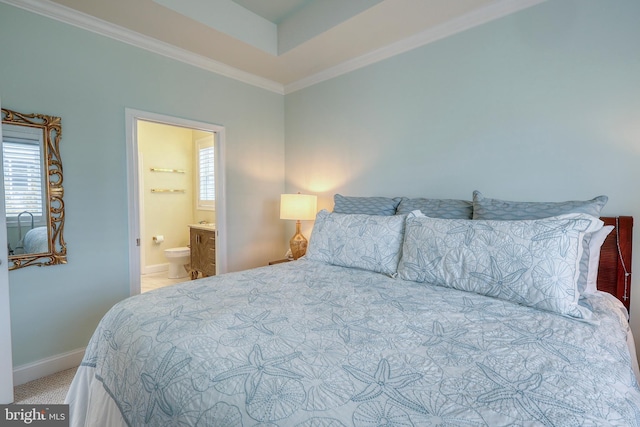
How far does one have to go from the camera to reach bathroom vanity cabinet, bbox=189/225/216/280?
399cm

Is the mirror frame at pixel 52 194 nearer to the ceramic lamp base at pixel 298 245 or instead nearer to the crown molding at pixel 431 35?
the ceramic lamp base at pixel 298 245

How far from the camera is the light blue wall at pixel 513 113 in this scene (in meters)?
1.79

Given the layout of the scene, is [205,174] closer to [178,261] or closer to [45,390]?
[178,261]

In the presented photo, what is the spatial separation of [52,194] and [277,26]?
7.72ft

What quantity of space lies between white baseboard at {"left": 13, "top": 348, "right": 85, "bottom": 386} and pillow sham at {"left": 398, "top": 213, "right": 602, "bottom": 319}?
8.62 feet

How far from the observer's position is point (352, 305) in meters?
1.41

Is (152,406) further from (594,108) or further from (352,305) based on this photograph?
(594,108)

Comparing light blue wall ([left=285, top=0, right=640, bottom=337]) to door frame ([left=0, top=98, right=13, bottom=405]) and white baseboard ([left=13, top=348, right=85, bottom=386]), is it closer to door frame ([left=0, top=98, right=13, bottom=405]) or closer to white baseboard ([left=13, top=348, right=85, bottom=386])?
door frame ([left=0, top=98, right=13, bottom=405])

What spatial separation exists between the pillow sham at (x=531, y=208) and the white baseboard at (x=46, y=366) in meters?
3.11

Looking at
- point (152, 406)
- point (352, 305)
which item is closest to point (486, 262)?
point (352, 305)

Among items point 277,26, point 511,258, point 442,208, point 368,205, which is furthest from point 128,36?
point 511,258

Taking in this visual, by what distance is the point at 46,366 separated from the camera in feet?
7.33

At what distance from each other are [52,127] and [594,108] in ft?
11.9

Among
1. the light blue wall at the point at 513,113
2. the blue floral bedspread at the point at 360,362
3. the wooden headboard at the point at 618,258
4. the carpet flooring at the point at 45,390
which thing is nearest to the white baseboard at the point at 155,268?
the carpet flooring at the point at 45,390
